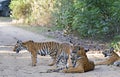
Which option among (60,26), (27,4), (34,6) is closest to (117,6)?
(60,26)

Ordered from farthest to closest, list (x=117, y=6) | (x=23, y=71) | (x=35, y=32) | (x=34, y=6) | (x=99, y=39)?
(x=34, y=6) < (x=35, y=32) < (x=99, y=39) < (x=117, y=6) < (x=23, y=71)

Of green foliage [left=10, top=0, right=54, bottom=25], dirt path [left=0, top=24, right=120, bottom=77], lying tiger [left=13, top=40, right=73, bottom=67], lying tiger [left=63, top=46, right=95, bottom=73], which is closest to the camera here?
A: dirt path [left=0, top=24, right=120, bottom=77]

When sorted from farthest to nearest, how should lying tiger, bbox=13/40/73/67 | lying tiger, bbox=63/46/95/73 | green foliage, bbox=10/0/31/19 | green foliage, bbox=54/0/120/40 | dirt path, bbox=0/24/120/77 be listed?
green foliage, bbox=10/0/31/19
green foliage, bbox=54/0/120/40
lying tiger, bbox=13/40/73/67
lying tiger, bbox=63/46/95/73
dirt path, bbox=0/24/120/77

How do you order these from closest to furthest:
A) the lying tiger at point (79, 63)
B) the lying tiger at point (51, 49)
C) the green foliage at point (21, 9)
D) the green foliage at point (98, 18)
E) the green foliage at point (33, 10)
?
the lying tiger at point (79, 63) → the lying tiger at point (51, 49) → the green foliage at point (98, 18) → the green foliage at point (33, 10) → the green foliage at point (21, 9)

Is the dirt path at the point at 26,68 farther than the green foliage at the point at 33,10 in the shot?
No

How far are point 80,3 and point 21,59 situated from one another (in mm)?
4853

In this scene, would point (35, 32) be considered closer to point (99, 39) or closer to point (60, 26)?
point (60, 26)

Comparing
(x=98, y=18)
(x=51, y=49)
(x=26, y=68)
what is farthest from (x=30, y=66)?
(x=98, y=18)

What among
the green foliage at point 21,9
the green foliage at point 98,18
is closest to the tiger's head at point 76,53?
the green foliage at point 98,18

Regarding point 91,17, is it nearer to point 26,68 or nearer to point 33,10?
point 26,68

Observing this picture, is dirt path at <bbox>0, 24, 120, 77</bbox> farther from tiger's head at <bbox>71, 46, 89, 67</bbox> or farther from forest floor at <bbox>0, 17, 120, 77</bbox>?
tiger's head at <bbox>71, 46, 89, 67</bbox>

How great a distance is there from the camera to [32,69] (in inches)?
375

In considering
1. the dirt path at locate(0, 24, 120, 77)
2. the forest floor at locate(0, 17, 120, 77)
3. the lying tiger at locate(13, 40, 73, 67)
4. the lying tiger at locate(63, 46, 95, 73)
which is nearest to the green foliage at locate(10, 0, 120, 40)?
the forest floor at locate(0, 17, 120, 77)

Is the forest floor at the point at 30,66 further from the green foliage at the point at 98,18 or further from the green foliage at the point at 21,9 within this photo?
the green foliage at the point at 21,9
